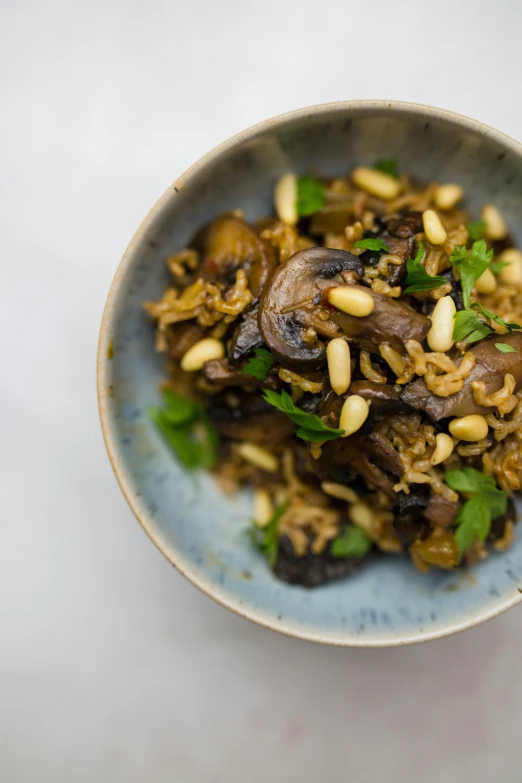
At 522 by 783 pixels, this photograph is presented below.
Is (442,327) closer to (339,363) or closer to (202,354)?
(339,363)

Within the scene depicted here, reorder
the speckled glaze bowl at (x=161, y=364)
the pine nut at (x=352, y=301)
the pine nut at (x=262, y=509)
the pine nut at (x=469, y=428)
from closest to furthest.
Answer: the pine nut at (x=352, y=301) < the pine nut at (x=469, y=428) < the speckled glaze bowl at (x=161, y=364) < the pine nut at (x=262, y=509)

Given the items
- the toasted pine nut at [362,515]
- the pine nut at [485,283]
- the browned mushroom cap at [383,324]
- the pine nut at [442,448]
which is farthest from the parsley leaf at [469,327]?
the toasted pine nut at [362,515]

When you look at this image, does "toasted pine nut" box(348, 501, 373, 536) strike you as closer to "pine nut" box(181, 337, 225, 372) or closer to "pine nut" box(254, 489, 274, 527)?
"pine nut" box(254, 489, 274, 527)

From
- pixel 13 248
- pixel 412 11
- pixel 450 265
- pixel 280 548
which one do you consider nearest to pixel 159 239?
pixel 13 248

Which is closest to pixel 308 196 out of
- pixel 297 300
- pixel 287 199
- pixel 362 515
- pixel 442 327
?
pixel 287 199

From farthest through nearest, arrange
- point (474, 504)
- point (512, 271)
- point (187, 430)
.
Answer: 1. point (187, 430)
2. point (512, 271)
3. point (474, 504)

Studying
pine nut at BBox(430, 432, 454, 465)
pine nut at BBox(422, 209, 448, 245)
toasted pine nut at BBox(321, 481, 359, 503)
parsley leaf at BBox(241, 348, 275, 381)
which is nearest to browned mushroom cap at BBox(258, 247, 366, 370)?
parsley leaf at BBox(241, 348, 275, 381)

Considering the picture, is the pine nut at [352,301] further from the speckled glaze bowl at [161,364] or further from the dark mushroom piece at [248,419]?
the speckled glaze bowl at [161,364]
